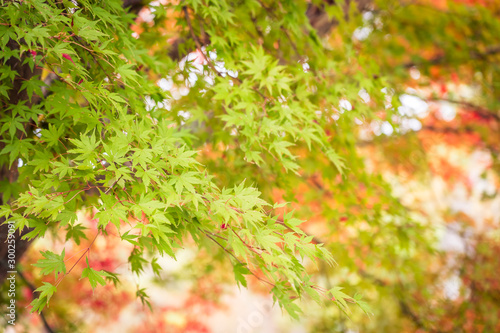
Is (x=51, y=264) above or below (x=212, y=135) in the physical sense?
above

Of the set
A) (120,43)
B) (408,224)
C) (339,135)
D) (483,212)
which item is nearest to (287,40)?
(339,135)

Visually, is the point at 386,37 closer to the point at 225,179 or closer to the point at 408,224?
the point at 408,224

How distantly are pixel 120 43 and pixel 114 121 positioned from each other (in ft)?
1.89

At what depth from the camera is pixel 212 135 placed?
9.54 feet

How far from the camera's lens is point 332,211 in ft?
11.3

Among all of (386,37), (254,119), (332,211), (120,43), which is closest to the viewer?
(120,43)

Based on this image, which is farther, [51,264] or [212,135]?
[212,135]

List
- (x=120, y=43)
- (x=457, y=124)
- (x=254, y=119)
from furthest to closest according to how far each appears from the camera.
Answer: (x=457, y=124), (x=254, y=119), (x=120, y=43)

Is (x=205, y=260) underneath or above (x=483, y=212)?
above

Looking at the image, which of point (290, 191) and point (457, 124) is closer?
point (290, 191)

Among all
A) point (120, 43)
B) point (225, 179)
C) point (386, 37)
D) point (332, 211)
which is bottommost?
point (332, 211)

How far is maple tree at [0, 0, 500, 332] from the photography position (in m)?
1.54

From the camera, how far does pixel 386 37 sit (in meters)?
5.72

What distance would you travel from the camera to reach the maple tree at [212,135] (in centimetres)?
154
